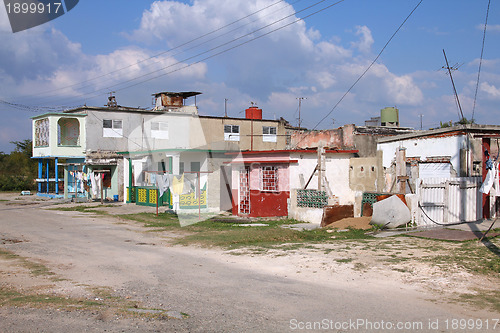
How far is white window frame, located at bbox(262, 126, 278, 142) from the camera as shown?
44.0m

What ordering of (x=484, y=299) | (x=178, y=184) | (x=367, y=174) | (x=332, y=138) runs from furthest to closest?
(x=332, y=138) → (x=367, y=174) → (x=178, y=184) → (x=484, y=299)

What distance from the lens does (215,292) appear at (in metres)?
7.96

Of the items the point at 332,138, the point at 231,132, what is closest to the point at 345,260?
the point at 332,138

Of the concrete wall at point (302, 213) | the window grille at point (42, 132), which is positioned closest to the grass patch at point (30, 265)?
the concrete wall at point (302, 213)

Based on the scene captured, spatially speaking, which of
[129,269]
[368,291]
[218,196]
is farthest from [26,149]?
[368,291]

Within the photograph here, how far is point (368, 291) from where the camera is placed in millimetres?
7832

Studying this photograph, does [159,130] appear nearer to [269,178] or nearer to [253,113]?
[253,113]

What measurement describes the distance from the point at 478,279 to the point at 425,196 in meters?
7.07

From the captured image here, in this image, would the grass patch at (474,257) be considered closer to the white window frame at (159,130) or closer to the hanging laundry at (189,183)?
the hanging laundry at (189,183)

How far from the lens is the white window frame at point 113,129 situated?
37.8 m

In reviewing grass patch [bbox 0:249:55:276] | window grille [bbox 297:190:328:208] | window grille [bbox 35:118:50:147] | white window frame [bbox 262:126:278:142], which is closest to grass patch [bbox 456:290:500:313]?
grass patch [bbox 0:249:55:276]

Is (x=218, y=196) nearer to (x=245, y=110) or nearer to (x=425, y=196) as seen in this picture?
(x=425, y=196)

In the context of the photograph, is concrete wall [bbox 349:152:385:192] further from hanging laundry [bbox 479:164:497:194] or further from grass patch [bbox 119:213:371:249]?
hanging laundry [bbox 479:164:497:194]

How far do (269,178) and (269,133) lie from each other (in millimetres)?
23192
